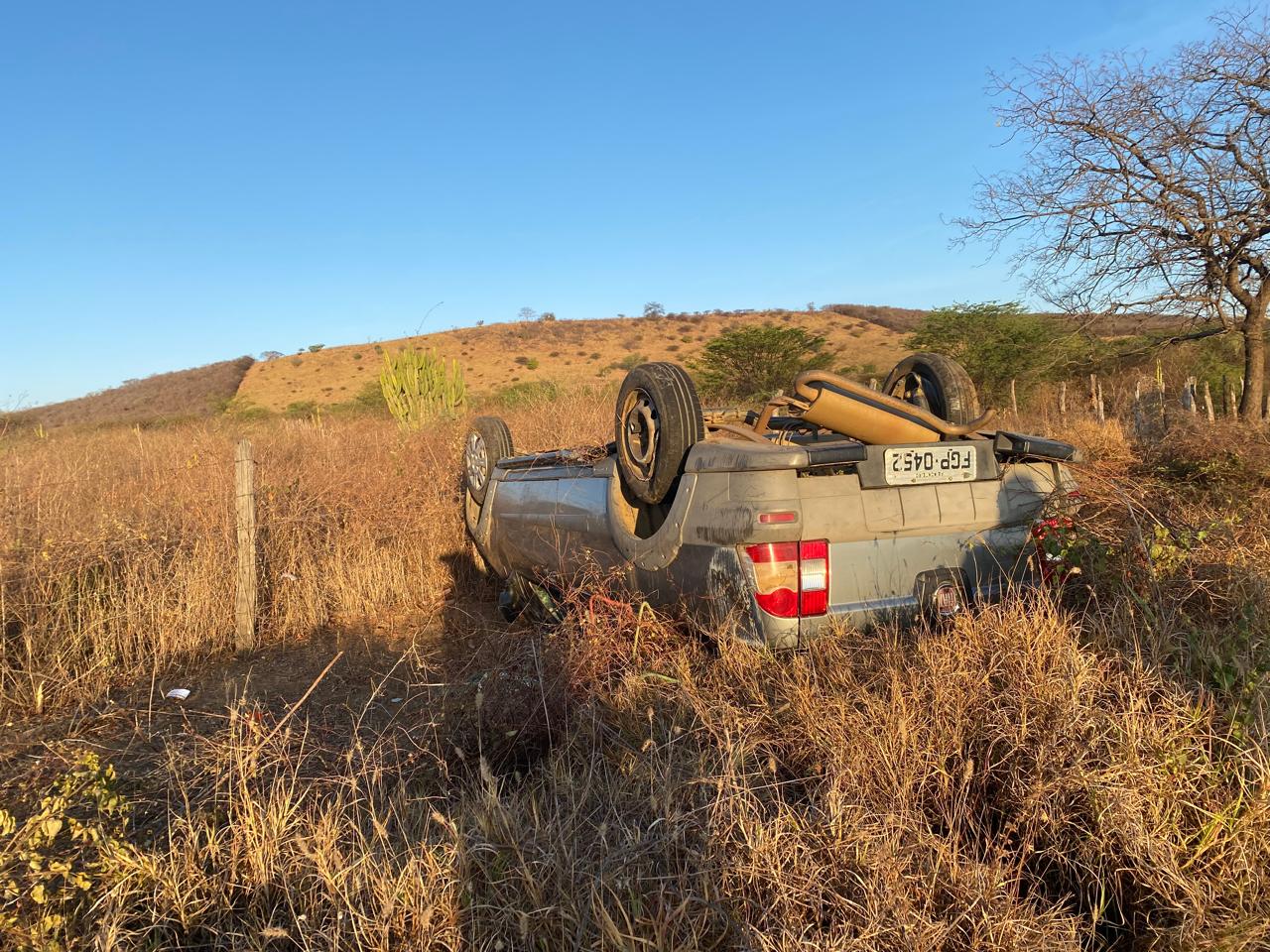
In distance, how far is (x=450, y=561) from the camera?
24.7 ft

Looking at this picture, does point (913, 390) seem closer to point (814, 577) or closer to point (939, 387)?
point (939, 387)

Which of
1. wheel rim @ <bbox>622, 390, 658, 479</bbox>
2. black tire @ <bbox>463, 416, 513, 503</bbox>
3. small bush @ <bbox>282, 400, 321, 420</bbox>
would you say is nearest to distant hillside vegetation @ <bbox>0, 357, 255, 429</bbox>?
small bush @ <bbox>282, 400, 321, 420</bbox>

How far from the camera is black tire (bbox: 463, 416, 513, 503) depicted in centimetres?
671

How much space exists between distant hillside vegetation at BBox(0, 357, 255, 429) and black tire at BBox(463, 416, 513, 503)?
105ft

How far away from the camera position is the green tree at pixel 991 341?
18734mm

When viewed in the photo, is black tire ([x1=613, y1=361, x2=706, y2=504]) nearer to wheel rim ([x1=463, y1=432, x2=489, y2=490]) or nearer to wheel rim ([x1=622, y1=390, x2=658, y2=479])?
wheel rim ([x1=622, y1=390, x2=658, y2=479])

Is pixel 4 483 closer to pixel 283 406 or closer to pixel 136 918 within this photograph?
pixel 136 918

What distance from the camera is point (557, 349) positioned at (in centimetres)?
5319

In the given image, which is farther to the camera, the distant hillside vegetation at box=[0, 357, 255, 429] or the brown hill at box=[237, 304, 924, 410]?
the brown hill at box=[237, 304, 924, 410]

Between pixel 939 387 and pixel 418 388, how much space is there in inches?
555

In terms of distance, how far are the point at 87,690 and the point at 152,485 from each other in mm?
2684

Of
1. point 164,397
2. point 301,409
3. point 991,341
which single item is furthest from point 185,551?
point 164,397

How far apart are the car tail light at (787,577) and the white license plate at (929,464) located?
1.71ft

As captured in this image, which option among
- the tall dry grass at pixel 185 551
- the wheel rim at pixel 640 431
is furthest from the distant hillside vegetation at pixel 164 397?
the wheel rim at pixel 640 431
